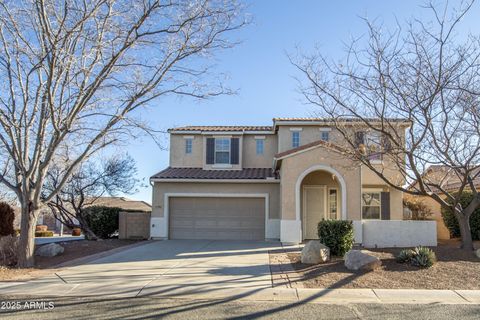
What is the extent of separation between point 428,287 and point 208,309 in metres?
4.76

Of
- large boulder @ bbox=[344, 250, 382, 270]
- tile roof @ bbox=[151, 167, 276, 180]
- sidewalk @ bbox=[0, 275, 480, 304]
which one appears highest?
tile roof @ bbox=[151, 167, 276, 180]

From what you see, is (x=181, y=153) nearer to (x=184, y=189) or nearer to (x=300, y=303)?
(x=184, y=189)

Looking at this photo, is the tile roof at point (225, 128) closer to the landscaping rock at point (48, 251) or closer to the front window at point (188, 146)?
the front window at point (188, 146)

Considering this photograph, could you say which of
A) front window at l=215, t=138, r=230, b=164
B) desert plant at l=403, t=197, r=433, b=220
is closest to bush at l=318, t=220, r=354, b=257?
Answer: desert plant at l=403, t=197, r=433, b=220

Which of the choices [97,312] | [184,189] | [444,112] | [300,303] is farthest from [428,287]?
[184,189]

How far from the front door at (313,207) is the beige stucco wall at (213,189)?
1.26 meters

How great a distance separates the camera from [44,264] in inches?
479

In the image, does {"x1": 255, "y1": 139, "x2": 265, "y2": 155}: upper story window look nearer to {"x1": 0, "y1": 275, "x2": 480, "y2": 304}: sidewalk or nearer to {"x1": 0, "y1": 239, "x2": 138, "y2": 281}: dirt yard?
{"x1": 0, "y1": 239, "x2": 138, "y2": 281}: dirt yard

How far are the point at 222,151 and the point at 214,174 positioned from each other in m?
1.90

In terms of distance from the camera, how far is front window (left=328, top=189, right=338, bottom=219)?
Answer: 62.5 feet

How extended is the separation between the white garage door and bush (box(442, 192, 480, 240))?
7904 mm

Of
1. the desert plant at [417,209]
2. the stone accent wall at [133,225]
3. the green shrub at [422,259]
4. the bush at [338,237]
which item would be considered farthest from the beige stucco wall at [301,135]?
the green shrub at [422,259]

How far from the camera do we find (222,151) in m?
21.8

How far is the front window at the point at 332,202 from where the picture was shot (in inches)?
750
